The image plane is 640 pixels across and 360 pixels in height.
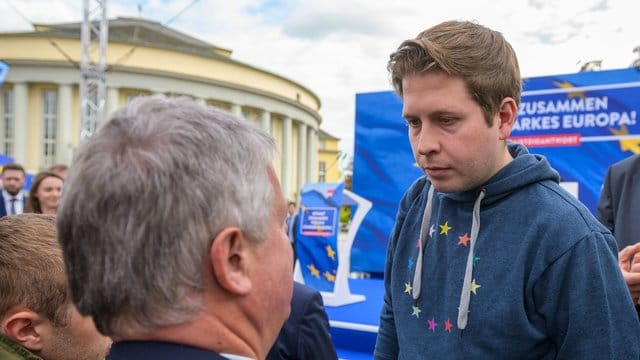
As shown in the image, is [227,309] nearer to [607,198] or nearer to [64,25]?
[607,198]

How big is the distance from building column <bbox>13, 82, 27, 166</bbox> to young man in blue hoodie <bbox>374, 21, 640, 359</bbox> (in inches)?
1372

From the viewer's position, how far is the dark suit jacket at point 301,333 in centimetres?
180

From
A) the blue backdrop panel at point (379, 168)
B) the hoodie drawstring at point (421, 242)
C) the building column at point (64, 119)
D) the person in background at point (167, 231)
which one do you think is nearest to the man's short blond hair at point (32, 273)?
the person in background at point (167, 231)

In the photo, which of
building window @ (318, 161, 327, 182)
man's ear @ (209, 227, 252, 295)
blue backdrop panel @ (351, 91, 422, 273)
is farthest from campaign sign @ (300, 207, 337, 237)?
building window @ (318, 161, 327, 182)

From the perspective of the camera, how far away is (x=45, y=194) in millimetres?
4457

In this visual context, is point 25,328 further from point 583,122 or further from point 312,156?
point 312,156

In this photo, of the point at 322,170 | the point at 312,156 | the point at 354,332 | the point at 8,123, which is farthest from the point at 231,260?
the point at 322,170

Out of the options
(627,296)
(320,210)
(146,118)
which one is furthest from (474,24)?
(320,210)

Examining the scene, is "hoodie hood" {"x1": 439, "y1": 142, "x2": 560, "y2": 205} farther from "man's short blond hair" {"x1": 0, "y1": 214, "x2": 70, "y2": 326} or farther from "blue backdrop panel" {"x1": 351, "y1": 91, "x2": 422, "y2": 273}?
"blue backdrop panel" {"x1": 351, "y1": 91, "x2": 422, "y2": 273}

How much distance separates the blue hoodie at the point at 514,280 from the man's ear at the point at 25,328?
3.11 ft

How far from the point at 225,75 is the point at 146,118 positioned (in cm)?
3705

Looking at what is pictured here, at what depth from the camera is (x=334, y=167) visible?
5384cm

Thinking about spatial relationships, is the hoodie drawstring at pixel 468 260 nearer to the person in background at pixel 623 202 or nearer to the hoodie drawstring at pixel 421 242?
the hoodie drawstring at pixel 421 242

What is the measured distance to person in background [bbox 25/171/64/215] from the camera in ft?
14.6
